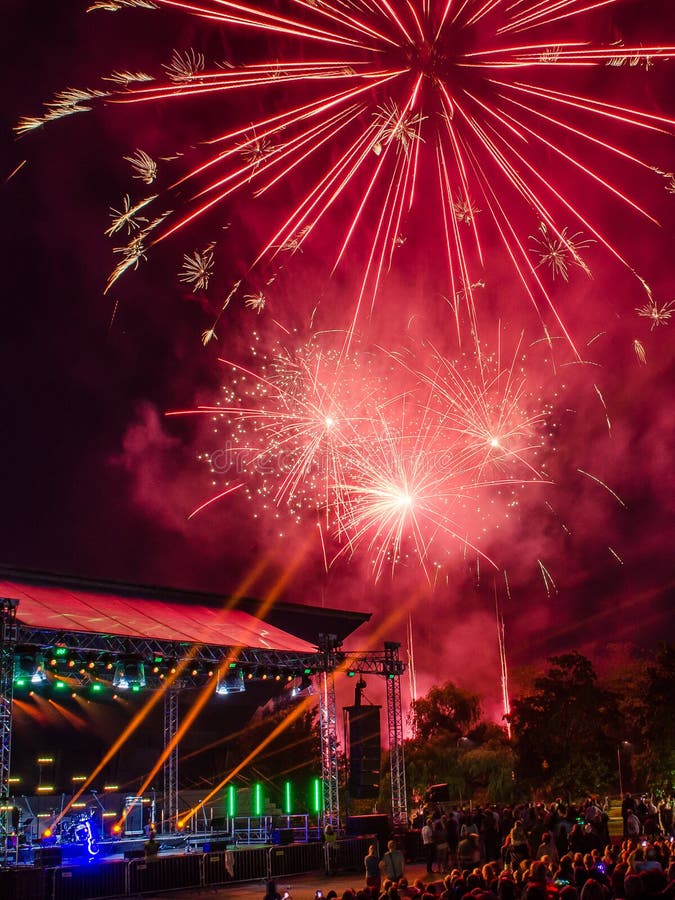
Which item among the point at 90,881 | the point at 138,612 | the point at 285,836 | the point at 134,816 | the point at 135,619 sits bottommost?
the point at 90,881

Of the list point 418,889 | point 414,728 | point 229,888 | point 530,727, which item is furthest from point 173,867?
point 414,728

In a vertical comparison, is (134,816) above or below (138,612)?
below

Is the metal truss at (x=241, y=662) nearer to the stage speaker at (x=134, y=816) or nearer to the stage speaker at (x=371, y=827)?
the stage speaker at (x=371, y=827)

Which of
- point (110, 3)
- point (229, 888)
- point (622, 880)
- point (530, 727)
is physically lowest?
point (229, 888)

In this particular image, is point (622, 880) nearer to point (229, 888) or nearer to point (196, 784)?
point (229, 888)

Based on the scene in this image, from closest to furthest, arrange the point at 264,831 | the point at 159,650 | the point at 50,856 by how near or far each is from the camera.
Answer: the point at 50,856
the point at 159,650
the point at 264,831

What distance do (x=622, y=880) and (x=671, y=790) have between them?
86.1 ft

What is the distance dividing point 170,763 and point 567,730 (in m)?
14.7

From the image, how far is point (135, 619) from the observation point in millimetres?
20906

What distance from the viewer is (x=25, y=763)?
90.9 feet

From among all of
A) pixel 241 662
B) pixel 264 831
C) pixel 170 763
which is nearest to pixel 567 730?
pixel 264 831

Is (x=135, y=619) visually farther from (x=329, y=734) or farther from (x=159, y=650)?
(x=329, y=734)

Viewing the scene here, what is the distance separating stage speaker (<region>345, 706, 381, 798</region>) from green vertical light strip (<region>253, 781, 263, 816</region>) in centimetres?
1248

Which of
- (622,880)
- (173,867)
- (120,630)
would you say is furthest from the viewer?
(120,630)
